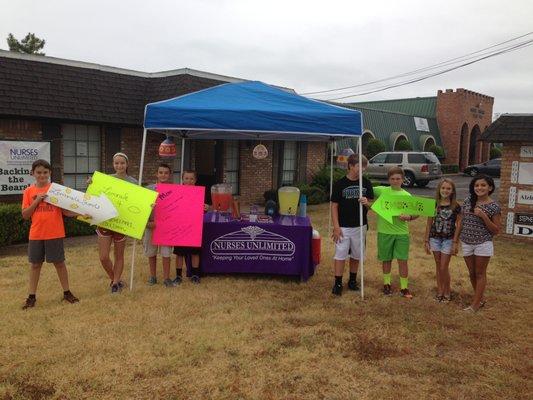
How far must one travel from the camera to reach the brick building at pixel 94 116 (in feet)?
32.2

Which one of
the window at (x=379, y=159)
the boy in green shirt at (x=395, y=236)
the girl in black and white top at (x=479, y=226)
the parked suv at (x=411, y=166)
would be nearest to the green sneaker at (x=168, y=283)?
the boy in green shirt at (x=395, y=236)

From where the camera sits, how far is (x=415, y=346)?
14.1ft

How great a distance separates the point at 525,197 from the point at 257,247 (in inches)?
248

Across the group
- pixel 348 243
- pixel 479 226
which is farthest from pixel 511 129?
pixel 348 243

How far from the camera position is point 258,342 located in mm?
4266

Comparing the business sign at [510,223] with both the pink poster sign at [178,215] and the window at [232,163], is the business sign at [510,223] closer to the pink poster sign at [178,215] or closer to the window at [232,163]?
the pink poster sign at [178,215]

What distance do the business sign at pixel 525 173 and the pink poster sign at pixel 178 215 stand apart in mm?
7011

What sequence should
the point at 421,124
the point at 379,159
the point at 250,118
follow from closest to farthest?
the point at 250,118 → the point at 379,159 → the point at 421,124

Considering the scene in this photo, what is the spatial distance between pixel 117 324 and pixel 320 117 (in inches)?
129

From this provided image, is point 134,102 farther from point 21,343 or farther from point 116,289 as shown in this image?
point 21,343

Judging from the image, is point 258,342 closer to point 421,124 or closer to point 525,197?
point 525,197

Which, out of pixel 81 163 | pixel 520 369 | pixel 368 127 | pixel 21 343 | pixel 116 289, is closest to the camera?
pixel 520 369

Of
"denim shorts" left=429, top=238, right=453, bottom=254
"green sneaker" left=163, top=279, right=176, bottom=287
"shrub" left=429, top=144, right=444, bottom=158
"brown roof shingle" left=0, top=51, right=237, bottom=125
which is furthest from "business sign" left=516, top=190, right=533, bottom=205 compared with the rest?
"shrub" left=429, top=144, right=444, bottom=158

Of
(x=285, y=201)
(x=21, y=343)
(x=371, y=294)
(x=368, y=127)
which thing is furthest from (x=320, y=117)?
(x=368, y=127)
